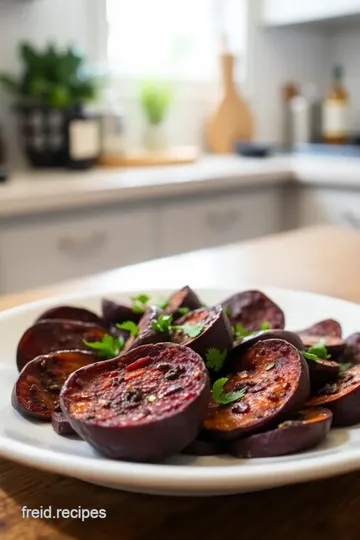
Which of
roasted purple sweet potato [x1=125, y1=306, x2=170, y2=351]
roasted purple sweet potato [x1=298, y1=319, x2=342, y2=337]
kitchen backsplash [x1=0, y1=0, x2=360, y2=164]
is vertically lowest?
roasted purple sweet potato [x1=298, y1=319, x2=342, y2=337]

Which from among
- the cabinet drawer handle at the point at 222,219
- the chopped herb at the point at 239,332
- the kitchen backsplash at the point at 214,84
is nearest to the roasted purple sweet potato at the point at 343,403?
the chopped herb at the point at 239,332

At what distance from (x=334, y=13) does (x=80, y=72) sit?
40.2 inches

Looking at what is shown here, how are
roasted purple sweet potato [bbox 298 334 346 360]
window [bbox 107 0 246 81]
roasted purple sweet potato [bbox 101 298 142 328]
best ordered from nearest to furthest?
roasted purple sweet potato [bbox 298 334 346 360] < roasted purple sweet potato [bbox 101 298 142 328] < window [bbox 107 0 246 81]

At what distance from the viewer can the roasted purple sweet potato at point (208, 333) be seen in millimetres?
590

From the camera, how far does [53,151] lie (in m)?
2.44

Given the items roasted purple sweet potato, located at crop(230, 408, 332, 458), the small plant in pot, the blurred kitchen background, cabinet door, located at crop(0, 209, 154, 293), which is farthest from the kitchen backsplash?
roasted purple sweet potato, located at crop(230, 408, 332, 458)

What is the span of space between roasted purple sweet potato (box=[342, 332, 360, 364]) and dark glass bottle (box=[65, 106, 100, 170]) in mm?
1823

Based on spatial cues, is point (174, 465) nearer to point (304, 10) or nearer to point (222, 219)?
point (222, 219)

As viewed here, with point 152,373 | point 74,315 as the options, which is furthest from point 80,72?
point 152,373

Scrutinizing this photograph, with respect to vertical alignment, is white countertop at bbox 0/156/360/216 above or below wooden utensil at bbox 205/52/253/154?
below

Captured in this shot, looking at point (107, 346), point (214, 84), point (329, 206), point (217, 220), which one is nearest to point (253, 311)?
point (107, 346)

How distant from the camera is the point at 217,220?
7.92ft

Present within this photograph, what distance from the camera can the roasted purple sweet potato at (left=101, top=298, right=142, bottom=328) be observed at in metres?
0.76

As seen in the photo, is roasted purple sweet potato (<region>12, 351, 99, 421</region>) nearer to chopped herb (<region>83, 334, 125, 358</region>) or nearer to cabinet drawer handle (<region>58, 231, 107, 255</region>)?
chopped herb (<region>83, 334, 125, 358</region>)
